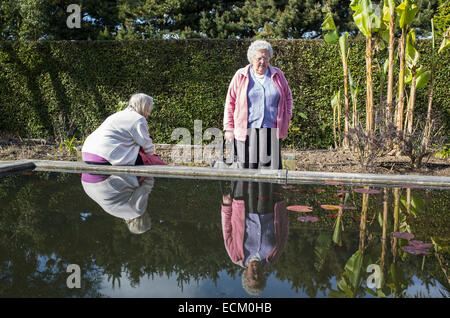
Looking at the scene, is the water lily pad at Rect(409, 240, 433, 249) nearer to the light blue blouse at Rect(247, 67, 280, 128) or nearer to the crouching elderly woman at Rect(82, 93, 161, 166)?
the light blue blouse at Rect(247, 67, 280, 128)

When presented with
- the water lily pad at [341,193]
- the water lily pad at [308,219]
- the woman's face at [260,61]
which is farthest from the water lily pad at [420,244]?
the woman's face at [260,61]

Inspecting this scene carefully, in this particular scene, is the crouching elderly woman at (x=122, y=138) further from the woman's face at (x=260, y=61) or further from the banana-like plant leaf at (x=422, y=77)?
the banana-like plant leaf at (x=422, y=77)

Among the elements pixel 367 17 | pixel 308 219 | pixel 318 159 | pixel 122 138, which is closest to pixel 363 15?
pixel 367 17

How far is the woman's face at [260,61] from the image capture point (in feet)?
13.6

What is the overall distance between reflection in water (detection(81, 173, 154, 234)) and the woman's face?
5.13ft

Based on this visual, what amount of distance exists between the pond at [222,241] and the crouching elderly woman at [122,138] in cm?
92

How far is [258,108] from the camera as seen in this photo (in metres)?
4.23

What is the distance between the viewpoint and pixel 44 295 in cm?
162

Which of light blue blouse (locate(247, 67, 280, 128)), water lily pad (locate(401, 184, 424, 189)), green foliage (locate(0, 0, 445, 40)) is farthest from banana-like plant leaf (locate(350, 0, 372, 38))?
green foliage (locate(0, 0, 445, 40))

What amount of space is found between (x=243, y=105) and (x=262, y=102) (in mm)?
199

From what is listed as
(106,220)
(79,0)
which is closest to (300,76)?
(106,220)

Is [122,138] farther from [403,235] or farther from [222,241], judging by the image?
[403,235]
